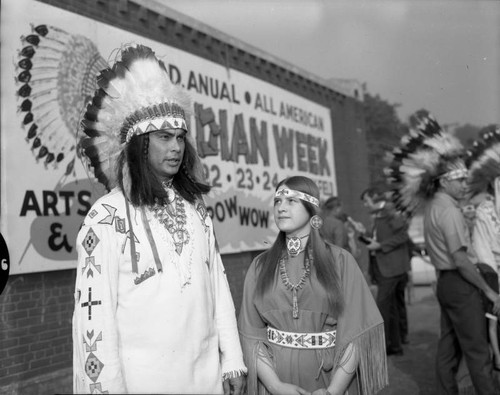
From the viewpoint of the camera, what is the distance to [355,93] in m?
15.1

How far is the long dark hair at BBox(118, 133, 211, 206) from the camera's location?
2.63m

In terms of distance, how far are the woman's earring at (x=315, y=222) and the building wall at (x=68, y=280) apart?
3608mm

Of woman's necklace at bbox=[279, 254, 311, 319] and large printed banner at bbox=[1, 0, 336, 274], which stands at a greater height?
large printed banner at bbox=[1, 0, 336, 274]

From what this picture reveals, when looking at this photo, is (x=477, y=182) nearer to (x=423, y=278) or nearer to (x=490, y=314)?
(x=490, y=314)

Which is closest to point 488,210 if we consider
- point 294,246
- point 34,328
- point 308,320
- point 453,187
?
point 453,187

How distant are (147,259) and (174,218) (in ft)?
0.89

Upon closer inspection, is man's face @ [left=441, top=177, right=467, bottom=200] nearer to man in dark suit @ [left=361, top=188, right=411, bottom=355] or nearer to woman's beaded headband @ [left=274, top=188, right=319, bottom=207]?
man in dark suit @ [left=361, top=188, right=411, bottom=355]

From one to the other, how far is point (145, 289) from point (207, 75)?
285 inches

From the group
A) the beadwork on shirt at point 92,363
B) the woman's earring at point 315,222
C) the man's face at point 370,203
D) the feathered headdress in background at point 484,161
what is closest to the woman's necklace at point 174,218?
the beadwork on shirt at point 92,363

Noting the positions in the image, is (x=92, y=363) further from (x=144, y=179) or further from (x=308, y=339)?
(x=308, y=339)

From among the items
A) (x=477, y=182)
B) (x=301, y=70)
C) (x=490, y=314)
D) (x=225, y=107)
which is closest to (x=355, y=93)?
(x=301, y=70)

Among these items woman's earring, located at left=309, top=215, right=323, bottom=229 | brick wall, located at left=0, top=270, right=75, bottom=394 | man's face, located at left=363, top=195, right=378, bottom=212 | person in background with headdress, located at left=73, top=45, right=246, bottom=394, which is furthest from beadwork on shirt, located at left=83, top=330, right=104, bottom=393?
man's face, located at left=363, top=195, right=378, bottom=212

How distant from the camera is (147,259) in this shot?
2.49m

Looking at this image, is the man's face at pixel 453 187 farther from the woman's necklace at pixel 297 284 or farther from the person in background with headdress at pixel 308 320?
the woman's necklace at pixel 297 284
